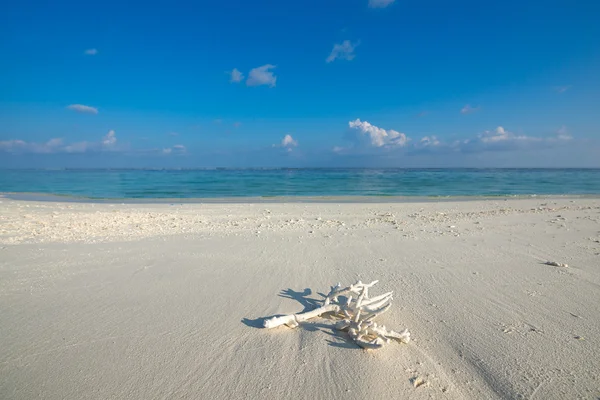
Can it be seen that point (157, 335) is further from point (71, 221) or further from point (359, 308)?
point (71, 221)

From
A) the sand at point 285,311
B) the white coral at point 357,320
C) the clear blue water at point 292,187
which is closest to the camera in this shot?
the sand at point 285,311

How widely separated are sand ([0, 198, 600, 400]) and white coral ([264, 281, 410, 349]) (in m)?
Answer: 0.09

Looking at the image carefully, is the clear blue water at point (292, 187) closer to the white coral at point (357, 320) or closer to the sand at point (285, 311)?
the sand at point (285, 311)

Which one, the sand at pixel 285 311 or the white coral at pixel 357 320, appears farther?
→ the white coral at pixel 357 320

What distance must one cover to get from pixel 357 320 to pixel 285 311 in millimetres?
978

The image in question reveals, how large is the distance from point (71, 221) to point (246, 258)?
7.36 metres

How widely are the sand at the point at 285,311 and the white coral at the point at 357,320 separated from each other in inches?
3.7

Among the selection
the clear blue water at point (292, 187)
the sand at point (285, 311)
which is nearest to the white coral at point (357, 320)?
the sand at point (285, 311)

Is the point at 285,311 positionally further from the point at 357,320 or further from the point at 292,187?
the point at 292,187

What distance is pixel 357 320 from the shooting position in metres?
2.86

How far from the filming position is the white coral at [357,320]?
268cm

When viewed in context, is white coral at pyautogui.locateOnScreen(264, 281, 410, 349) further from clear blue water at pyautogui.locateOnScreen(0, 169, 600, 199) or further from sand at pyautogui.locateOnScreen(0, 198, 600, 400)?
clear blue water at pyautogui.locateOnScreen(0, 169, 600, 199)

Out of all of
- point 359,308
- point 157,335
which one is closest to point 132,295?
point 157,335

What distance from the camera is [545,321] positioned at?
124 inches
